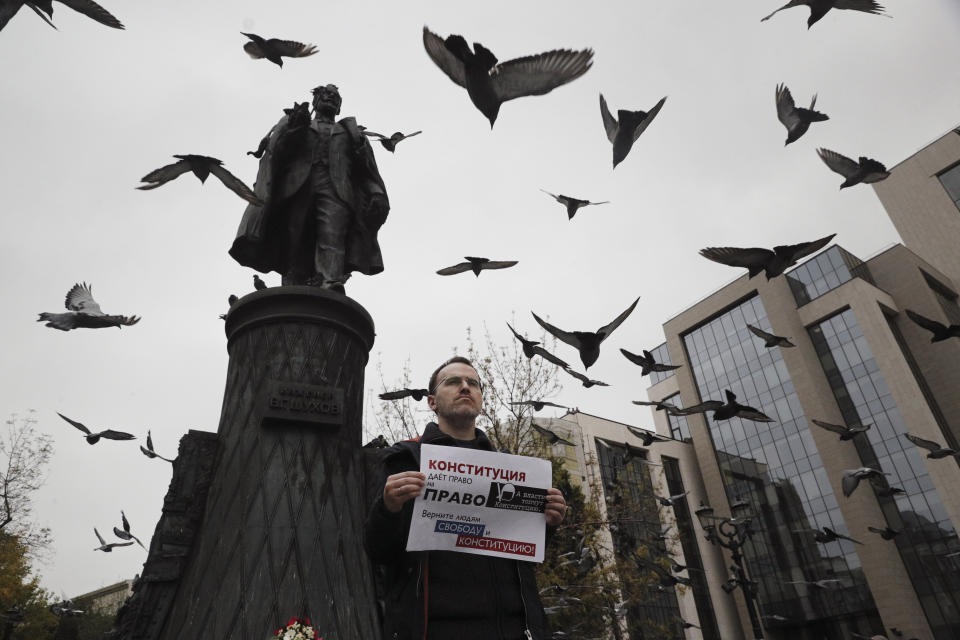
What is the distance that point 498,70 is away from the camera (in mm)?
3340

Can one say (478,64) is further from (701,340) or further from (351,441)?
(701,340)

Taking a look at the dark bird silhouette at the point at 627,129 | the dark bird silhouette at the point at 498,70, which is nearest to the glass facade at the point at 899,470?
the dark bird silhouette at the point at 627,129

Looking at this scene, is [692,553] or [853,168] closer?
[853,168]

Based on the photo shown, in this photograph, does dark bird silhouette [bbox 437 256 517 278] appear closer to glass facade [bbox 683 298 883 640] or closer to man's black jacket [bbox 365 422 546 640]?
man's black jacket [bbox 365 422 546 640]

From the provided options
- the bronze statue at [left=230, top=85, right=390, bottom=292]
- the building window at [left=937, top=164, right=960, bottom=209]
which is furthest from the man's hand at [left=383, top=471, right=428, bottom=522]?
the building window at [left=937, top=164, right=960, bottom=209]

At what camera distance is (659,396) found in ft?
196

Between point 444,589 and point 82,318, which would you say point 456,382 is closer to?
point 444,589

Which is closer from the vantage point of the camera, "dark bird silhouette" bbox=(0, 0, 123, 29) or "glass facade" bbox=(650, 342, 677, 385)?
"dark bird silhouette" bbox=(0, 0, 123, 29)

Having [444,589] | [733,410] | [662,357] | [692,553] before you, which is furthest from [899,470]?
[444,589]

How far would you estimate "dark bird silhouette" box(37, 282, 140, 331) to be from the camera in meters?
5.09

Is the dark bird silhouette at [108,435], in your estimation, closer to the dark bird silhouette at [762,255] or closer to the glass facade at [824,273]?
the dark bird silhouette at [762,255]

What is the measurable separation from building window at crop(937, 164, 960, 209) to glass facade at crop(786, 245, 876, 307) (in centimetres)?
773

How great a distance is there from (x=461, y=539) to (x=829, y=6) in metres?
4.30

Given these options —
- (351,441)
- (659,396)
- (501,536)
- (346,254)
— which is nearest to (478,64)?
(501,536)
